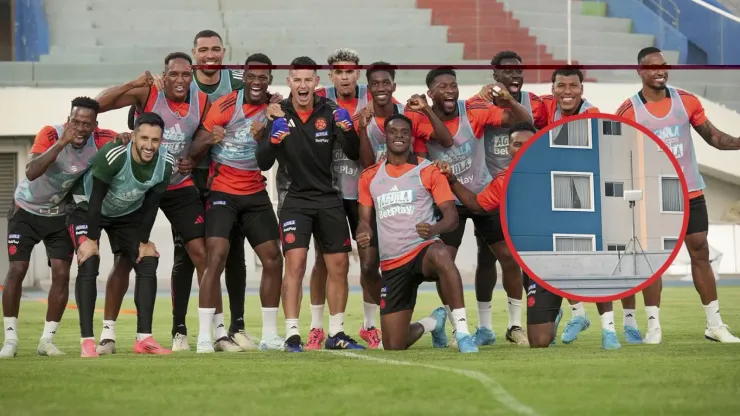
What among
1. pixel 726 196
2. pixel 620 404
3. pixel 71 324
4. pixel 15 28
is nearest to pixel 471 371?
pixel 620 404

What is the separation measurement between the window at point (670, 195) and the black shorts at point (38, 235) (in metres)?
4.06

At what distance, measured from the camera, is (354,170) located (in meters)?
9.15

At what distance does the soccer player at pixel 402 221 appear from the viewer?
27.6ft

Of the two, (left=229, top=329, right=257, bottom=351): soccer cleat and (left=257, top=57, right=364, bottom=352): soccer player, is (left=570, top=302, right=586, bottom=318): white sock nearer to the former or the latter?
(left=257, top=57, right=364, bottom=352): soccer player

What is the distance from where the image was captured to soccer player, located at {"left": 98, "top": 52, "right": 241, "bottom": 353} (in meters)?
8.87

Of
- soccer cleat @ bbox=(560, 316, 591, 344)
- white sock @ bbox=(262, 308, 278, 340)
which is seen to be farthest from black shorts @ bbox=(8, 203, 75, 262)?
soccer cleat @ bbox=(560, 316, 591, 344)

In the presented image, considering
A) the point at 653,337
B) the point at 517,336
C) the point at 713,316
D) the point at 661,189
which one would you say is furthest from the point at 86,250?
the point at 713,316

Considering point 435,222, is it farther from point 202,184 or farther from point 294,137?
point 202,184

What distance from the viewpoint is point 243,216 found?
907cm

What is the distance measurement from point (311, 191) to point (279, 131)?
0.53 m

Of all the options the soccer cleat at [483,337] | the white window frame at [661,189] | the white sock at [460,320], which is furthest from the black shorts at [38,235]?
the white window frame at [661,189]

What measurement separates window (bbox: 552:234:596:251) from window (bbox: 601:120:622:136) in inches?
27.7

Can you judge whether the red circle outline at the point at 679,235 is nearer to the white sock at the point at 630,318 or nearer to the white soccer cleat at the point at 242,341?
the white sock at the point at 630,318

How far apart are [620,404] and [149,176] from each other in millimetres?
4175
